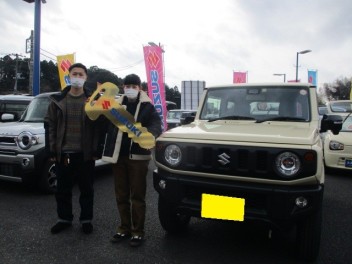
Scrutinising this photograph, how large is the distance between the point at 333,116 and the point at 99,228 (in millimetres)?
3096

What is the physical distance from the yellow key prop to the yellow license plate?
0.80 metres

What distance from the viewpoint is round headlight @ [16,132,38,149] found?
4.95m

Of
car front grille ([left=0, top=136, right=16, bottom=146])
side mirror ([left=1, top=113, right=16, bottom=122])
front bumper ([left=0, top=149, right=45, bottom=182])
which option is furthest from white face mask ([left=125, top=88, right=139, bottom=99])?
side mirror ([left=1, top=113, right=16, bottom=122])

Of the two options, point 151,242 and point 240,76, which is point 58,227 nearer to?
point 151,242

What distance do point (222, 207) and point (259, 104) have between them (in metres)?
1.56

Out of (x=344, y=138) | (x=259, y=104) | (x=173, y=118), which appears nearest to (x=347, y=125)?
(x=344, y=138)

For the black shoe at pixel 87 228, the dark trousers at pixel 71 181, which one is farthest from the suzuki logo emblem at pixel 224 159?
the black shoe at pixel 87 228

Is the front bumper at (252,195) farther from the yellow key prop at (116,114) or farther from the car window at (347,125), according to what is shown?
the car window at (347,125)

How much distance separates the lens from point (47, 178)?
5168 mm

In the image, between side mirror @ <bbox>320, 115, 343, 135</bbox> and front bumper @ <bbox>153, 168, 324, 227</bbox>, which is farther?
side mirror @ <bbox>320, 115, 343, 135</bbox>

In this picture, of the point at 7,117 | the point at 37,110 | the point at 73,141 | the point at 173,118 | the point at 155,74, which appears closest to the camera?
the point at 73,141

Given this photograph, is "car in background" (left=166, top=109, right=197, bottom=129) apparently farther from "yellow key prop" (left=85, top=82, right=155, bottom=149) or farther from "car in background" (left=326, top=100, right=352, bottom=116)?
"yellow key prop" (left=85, top=82, right=155, bottom=149)

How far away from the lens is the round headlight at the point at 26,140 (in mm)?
4953

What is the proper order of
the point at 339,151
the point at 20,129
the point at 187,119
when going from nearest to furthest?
the point at 187,119, the point at 20,129, the point at 339,151
